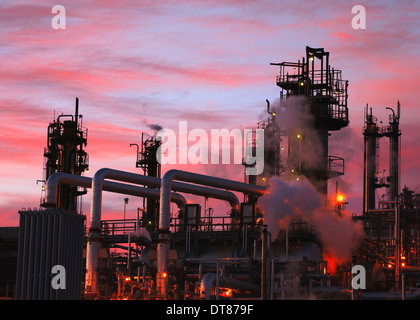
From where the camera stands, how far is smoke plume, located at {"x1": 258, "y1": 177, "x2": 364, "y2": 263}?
62625mm

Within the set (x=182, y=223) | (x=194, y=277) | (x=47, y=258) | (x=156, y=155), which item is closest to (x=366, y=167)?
(x=156, y=155)

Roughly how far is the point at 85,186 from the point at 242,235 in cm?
1304

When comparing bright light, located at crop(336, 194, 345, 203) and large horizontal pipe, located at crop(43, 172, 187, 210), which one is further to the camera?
bright light, located at crop(336, 194, 345, 203)

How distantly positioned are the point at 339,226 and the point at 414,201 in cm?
836

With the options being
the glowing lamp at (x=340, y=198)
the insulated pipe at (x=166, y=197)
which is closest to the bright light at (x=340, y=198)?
the glowing lamp at (x=340, y=198)

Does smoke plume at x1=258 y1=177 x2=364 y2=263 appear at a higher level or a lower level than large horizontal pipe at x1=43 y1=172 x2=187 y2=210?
lower

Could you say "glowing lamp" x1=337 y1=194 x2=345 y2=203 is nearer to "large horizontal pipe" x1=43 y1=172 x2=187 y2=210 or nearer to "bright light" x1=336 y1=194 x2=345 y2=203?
"bright light" x1=336 y1=194 x2=345 y2=203

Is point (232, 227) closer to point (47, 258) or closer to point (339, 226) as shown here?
point (339, 226)

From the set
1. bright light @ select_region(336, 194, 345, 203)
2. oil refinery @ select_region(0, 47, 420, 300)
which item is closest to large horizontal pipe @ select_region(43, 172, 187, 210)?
oil refinery @ select_region(0, 47, 420, 300)

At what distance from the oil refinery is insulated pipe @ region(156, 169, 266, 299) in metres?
0.08

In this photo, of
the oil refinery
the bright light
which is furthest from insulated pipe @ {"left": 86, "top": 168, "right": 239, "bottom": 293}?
the bright light

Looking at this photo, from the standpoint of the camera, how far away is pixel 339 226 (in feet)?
208

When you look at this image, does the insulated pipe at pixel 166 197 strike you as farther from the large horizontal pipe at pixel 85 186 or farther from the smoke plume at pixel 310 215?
the large horizontal pipe at pixel 85 186
